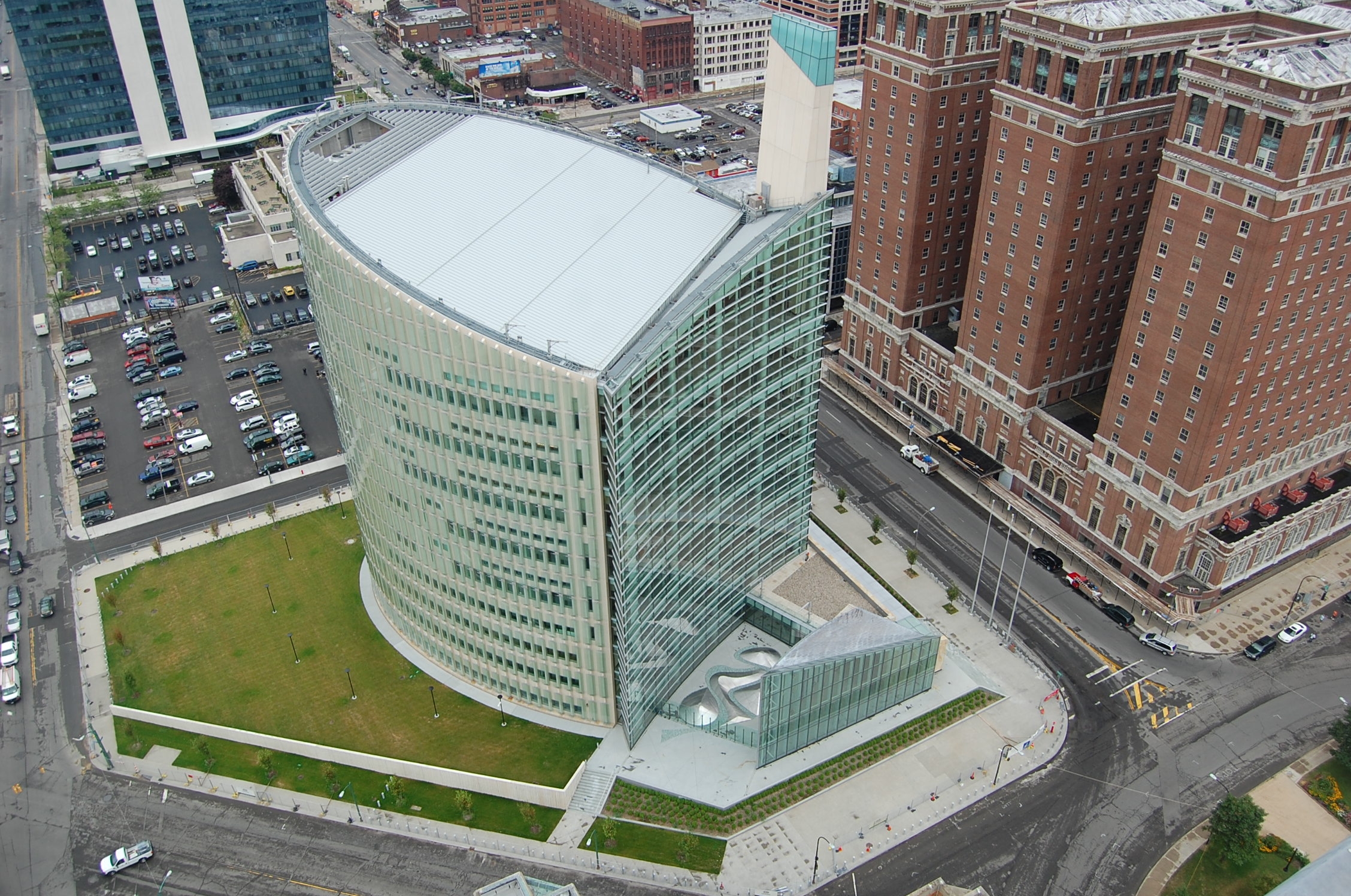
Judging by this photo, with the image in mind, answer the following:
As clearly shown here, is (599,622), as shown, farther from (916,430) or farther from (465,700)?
(916,430)

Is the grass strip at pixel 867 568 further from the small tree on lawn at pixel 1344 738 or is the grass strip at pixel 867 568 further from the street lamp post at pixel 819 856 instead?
the small tree on lawn at pixel 1344 738

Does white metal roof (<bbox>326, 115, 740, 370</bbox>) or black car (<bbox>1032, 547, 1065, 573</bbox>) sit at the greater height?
white metal roof (<bbox>326, 115, 740, 370</bbox>)

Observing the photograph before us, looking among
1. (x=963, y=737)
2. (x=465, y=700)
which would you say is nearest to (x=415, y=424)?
(x=465, y=700)

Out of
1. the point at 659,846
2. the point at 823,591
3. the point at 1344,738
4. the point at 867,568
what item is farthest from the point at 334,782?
the point at 1344,738

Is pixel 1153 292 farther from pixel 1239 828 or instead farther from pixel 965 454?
pixel 1239 828

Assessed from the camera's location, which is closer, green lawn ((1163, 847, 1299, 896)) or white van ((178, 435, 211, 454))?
green lawn ((1163, 847, 1299, 896))

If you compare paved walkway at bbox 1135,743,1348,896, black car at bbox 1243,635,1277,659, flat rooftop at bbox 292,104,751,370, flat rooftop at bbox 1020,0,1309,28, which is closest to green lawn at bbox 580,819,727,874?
paved walkway at bbox 1135,743,1348,896

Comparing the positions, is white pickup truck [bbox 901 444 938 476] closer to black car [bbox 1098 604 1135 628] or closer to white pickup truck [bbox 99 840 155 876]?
black car [bbox 1098 604 1135 628]
